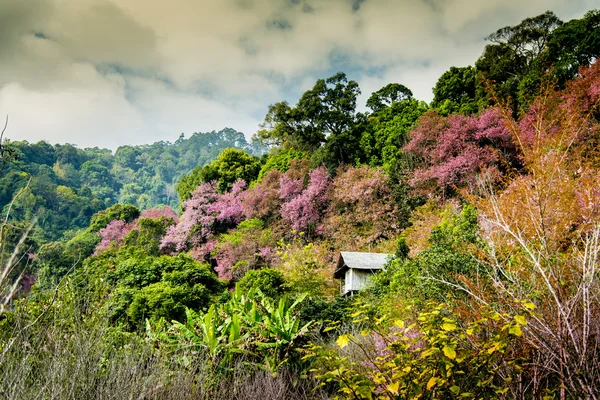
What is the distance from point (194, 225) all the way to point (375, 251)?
1243cm

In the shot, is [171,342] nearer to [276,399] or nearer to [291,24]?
[276,399]

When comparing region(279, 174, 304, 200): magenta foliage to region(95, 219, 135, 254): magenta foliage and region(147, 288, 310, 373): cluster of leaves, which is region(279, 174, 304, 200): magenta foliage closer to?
region(147, 288, 310, 373): cluster of leaves

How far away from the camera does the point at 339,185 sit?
17.2 meters

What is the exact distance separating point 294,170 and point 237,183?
525cm

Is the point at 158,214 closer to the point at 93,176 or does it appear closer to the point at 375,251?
the point at 375,251

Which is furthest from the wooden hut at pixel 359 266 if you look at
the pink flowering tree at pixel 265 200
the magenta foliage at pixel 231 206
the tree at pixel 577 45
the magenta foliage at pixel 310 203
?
the tree at pixel 577 45

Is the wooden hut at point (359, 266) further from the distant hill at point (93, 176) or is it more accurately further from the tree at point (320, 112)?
the distant hill at point (93, 176)

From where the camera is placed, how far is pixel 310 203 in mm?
17797

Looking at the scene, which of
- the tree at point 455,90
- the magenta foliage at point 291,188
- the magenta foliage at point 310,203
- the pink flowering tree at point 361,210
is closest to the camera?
the pink flowering tree at point 361,210

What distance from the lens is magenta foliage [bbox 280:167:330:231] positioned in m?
17.7

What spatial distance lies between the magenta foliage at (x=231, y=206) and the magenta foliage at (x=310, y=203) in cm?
443

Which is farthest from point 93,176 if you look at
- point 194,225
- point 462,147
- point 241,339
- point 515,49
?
point 241,339

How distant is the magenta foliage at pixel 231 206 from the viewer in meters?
21.5

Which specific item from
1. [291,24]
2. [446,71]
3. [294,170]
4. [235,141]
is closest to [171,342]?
[291,24]
